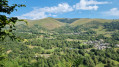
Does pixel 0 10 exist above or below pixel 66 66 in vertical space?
above

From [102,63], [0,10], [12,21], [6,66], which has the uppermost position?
[0,10]

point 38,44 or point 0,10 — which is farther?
point 38,44

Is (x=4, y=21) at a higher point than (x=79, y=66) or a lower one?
higher

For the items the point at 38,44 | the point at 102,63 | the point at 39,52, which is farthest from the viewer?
the point at 38,44

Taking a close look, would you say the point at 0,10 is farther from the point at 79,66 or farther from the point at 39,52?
the point at 39,52

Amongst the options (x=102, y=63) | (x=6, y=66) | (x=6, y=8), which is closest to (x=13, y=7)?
(x=6, y=8)

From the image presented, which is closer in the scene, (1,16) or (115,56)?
(1,16)

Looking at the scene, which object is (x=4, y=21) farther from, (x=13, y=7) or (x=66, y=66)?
(x=66, y=66)

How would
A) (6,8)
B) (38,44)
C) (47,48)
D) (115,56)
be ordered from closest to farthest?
1. (6,8)
2. (115,56)
3. (47,48)
4. (38,44)

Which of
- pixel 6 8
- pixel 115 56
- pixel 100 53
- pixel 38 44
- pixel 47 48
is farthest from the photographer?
pixel 38 44

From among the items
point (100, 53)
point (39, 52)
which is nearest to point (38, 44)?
point (39, 52)
